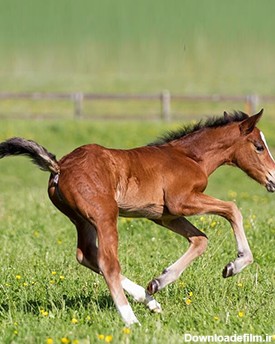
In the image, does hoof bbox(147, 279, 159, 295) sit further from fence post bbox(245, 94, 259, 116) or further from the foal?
fence post bbox(245, 94, 259, 116)

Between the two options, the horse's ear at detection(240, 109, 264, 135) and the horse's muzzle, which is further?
the horse's muzzle

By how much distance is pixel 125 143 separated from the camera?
1000 inches

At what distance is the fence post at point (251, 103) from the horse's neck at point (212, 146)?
20.7 m

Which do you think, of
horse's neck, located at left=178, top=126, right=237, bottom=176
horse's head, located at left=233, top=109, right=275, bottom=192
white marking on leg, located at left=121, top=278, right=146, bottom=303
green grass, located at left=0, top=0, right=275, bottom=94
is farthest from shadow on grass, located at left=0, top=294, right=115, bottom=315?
green grass, located at left=0, top=0, right=275, bottom=94

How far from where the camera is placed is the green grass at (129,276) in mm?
6223

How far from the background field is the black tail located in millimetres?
1159

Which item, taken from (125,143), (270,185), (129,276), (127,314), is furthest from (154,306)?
(125,143)

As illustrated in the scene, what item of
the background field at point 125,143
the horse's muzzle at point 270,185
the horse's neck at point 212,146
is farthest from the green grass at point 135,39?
the horse's muzzle at point 270,185

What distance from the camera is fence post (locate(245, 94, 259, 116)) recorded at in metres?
28.4

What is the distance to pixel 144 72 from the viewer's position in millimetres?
52375

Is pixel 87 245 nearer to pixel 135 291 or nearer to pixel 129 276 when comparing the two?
pixel 135 291

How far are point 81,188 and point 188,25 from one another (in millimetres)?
53239

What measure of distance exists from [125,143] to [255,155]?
17.6 m

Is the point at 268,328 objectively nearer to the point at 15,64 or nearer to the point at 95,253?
the point at 95,253
